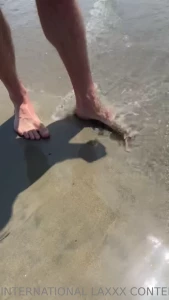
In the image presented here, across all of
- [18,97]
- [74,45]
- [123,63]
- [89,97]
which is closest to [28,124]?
[18,97]

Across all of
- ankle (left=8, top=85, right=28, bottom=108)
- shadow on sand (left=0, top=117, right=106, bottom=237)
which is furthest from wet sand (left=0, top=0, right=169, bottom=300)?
ankle (left=8, top=85, right=28, bottom=108)

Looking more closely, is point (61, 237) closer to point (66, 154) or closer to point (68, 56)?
point (66, 154)

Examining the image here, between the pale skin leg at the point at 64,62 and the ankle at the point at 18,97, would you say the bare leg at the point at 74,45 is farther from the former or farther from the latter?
the ankle at the point at 18,97

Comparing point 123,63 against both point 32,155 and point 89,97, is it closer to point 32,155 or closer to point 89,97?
point 89,97

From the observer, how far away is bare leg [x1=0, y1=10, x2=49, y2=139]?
1927mm

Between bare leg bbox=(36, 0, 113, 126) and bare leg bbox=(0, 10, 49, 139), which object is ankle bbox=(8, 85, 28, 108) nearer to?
bare leg bbox=(0, 10, 49, 139)

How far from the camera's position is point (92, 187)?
1.64 meters

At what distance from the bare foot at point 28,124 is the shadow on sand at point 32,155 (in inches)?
1.3

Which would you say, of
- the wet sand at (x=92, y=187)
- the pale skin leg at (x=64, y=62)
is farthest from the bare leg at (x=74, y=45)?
the wet sand at (x=92, y=187)

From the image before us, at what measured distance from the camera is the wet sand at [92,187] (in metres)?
1.34

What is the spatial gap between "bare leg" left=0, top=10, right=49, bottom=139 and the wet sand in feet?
0.20

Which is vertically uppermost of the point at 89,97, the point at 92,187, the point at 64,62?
the point at 64,62

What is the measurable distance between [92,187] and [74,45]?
662 mm

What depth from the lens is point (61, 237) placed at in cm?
146
